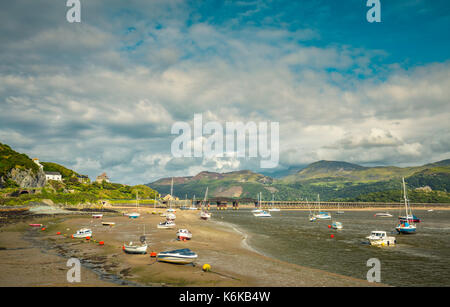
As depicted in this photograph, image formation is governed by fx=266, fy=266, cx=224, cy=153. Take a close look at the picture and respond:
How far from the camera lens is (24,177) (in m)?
150

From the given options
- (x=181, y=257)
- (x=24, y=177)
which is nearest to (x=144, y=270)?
(x=181, y=257)

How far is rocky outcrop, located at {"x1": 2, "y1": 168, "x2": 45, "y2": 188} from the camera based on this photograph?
481ft

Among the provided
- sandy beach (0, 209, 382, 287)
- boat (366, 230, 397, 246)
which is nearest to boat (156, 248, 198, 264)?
sandy beach (0, 209, 382, 287)

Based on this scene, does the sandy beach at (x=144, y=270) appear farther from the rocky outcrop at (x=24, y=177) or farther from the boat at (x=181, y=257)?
the rocky outcrop at (x=24, y=177)

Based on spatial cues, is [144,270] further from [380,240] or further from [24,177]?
[24,177]

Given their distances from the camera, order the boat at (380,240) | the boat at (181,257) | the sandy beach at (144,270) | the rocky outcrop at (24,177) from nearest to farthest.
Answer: the sandy beach at (144,270)
the boat at (181,257)
the boat at (380,240)
the rocky outcrop at (24,177)

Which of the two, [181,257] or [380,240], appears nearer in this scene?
[181,257]

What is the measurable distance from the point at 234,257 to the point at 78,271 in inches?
800

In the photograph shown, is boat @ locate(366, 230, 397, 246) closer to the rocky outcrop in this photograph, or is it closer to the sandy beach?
the sandy beach

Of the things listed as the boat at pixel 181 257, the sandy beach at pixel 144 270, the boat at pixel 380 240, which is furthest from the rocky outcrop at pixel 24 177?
the boat at pixel 380 240

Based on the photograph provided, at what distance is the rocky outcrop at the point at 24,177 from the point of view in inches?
5768
